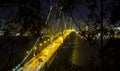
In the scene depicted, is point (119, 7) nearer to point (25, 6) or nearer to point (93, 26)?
point (93, 26)

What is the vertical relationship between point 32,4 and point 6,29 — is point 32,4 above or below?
above

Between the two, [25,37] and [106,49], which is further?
[106,49]

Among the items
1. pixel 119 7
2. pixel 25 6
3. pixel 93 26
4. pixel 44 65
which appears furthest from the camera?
pixel 44 65

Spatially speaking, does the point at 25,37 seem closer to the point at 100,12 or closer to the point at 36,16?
the point at 36,16

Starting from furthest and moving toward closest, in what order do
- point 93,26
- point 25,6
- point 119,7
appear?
point 93,26 < point 119,7 < point 25,6

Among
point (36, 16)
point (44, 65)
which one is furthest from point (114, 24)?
point (44, 65)

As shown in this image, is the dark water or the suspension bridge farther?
the dark water

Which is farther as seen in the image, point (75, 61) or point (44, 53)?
point (75, 61)

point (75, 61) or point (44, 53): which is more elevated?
point (44, 53)

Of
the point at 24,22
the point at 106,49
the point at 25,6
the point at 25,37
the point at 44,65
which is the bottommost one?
the point at 44,65

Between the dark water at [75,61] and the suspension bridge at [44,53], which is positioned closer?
the suspension bridge at [44,53]

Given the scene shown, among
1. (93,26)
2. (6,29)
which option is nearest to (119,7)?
(93,26)
